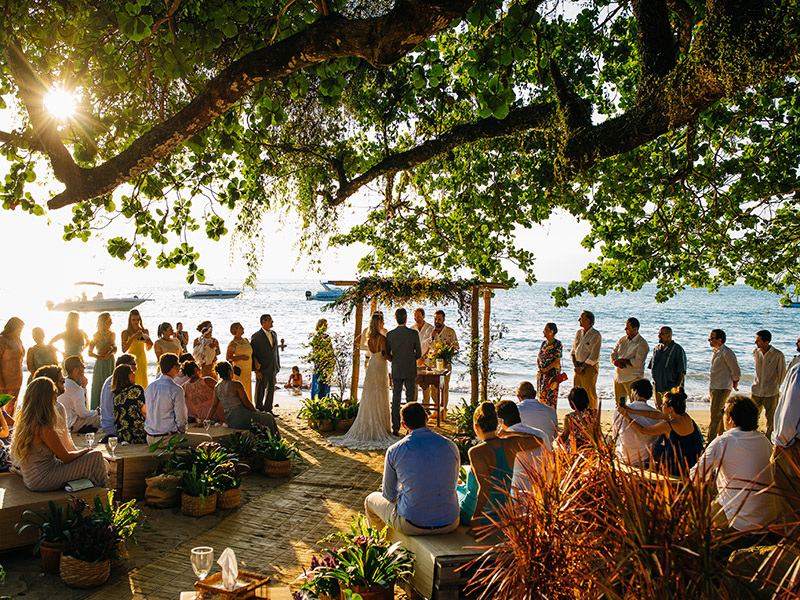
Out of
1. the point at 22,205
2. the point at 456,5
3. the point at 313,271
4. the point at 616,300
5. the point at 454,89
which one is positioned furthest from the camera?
the point at 616,300

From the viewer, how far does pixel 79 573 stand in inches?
177

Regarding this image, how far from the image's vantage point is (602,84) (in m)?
9.13

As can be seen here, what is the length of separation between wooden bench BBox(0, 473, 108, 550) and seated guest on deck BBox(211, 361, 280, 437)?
2.89m

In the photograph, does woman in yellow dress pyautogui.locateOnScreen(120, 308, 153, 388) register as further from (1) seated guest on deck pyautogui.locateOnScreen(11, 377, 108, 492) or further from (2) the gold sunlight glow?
(2) the gold sunlight glow

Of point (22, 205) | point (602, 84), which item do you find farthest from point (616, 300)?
point (22, 205)

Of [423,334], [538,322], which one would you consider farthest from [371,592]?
[538,322]

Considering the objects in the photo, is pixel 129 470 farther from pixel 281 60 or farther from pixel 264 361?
pixel 281 60

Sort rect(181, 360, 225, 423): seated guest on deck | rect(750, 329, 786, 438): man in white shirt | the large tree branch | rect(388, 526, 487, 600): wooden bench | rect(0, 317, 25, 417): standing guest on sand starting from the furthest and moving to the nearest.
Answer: rect(750, 329, 786, 438): man in white shirt → rect(0, 317, 25, 417): standing guest on sand → rect(181, 360, 225, 423): seated guest on deck → rect(388, 526, 487, 600): wooden bench → the large tree branch

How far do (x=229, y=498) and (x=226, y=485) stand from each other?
140 millimetres

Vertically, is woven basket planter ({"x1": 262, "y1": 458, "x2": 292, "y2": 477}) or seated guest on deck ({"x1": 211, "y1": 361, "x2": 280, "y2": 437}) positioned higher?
seated guest on deck ({"x1": 211, "y1": 361, "x2": 280, "y2": 437})

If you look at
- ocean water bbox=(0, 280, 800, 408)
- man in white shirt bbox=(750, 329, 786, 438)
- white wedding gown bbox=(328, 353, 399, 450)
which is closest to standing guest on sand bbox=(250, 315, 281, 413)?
white wedding gown bbox=(328, 353, 399, 450)

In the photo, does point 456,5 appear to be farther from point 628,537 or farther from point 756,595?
point 756,595

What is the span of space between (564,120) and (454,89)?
3.47 metres

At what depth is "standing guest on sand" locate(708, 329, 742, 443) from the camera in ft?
31.0
